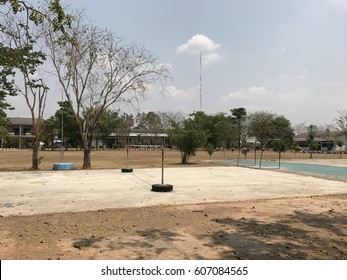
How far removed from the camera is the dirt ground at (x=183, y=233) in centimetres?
408

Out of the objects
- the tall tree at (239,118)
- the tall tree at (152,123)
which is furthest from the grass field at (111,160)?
the tall tree at (152,123)

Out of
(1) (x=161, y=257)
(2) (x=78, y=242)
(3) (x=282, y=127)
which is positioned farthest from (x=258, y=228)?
(3) (x=282, y=127)

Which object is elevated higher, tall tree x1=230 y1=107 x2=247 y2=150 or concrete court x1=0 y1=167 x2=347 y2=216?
tall tree x1=230 y1=107 x2=247 y2=150

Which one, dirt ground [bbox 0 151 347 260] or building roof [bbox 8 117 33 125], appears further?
building roof [bbox 8 117 33 125]

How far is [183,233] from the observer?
502 cm

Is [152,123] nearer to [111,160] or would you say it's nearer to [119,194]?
[111,160]

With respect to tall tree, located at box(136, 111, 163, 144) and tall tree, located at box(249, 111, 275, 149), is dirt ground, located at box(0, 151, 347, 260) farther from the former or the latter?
tall tree, located at box(136, 111, 163, 144)

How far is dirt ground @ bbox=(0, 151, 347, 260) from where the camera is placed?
4078 mm

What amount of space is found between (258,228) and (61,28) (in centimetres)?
447

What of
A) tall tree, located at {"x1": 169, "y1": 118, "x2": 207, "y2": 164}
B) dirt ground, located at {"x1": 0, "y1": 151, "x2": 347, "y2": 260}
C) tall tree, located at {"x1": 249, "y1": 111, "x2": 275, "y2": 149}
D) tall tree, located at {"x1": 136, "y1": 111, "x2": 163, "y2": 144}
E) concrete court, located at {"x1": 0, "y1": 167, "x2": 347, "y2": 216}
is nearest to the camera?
dirt ground, located at {"x1": 0, "y1": 151, "x2": 347, "y2": 260}

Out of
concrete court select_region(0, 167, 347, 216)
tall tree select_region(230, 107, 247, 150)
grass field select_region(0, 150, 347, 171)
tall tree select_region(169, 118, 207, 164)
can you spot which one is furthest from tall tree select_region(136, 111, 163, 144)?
concrete court select_region(0, 167, 347, 216)

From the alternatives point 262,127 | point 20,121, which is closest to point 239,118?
point 262,127

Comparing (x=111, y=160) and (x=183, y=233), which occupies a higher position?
(x=183, y=233)

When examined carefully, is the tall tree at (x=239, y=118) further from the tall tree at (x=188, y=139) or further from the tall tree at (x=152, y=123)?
the tall tree at (x=188, y=139)
